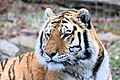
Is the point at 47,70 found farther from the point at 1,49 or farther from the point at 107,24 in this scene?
the point at 107,24

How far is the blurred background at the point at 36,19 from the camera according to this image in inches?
389

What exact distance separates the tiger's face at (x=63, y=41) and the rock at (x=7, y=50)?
3623 millimetres

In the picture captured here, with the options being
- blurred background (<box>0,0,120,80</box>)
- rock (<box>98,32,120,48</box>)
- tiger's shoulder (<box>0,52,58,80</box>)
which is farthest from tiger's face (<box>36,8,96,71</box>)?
rock (<box>98,32,120,48</box>)

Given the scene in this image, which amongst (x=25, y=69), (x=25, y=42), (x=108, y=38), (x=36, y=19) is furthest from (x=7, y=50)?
(x=36, y=19)

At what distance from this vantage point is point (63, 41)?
14.1 ft

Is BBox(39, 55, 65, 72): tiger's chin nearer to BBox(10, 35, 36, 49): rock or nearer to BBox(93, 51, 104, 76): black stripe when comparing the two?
BBox(93, 51, 104, 76): black stripe

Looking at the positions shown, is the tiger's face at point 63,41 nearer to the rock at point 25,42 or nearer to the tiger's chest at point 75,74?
the tiger's chest at point 75,74

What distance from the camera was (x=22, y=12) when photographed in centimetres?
1280

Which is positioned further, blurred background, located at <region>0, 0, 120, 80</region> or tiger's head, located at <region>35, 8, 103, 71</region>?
blurred background, located at <region>0, 0, 120, 80</region>

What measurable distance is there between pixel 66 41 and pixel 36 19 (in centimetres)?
767

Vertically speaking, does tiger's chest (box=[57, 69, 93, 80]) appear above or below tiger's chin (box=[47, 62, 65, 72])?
below

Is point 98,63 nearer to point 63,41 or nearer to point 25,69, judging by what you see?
point 63,41

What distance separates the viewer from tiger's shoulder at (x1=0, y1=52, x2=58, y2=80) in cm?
487

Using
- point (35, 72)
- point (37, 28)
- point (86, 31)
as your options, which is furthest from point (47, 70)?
point (37, 28)
